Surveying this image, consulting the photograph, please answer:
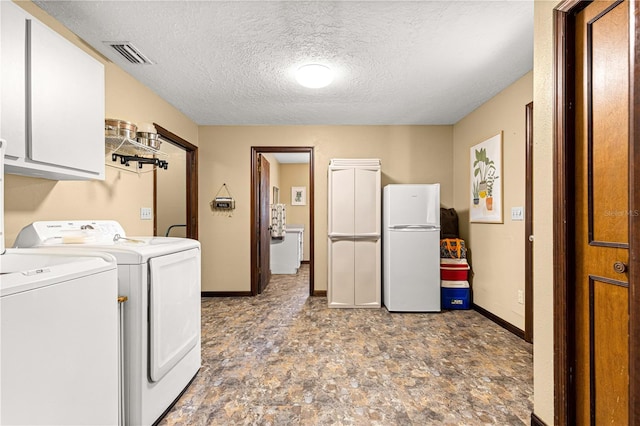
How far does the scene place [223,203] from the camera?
13.8 ft

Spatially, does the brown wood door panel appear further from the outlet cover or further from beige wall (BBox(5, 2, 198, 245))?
the outlet cover

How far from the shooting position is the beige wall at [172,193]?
4559 millimetres

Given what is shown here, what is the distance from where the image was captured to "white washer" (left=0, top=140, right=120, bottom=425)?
2.78ft

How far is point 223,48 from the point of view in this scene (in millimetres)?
2266

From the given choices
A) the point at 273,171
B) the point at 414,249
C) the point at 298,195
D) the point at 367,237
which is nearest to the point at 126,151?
the point at 367,237

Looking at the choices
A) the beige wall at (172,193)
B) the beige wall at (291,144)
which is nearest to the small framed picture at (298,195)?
the beige wall at (172,193)

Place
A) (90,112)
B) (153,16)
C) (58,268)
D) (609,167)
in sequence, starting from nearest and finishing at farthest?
(58,268), (609,167), (90,112), (153,16)

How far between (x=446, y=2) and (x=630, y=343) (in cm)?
188

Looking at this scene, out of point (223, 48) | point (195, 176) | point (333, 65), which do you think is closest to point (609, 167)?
point (333, 65)

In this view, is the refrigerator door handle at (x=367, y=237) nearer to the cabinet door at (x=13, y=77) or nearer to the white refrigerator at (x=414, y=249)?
the white refrigerator at (x=414, y=249)

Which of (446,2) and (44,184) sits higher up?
(446,2)

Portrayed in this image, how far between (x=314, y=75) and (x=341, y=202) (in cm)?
162

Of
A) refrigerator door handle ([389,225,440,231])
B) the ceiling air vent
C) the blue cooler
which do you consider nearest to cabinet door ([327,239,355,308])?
refrigerator door handle ([389,225,440,231])

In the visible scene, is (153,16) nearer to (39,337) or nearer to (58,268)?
(58,268)
